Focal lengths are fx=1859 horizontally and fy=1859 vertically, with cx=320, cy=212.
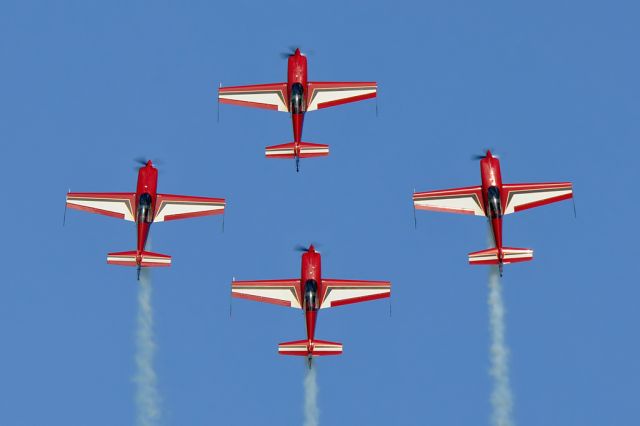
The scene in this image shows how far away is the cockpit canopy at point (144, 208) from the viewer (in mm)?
86812

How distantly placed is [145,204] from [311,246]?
26.4ft

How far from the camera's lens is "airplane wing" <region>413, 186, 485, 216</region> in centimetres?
8712

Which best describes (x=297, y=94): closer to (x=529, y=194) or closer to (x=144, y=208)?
(x=144, y=208)

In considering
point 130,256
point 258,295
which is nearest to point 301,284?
point 258,295

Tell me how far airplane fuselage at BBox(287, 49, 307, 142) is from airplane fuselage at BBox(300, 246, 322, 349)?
29.6ft

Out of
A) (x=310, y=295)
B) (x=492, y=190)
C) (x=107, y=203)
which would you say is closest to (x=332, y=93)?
(x=492, y=190)

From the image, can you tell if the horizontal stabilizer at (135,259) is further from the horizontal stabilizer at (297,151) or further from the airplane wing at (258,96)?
the airplane wing at (258,96)

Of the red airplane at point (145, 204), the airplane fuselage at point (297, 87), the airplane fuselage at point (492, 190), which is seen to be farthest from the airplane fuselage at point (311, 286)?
the airplane fuselage at point (297, 87)

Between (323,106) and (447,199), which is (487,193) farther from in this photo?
(323,106)

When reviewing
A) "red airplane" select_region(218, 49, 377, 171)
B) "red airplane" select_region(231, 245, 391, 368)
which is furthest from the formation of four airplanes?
"red airplane" select_region(218, 49, 377, 171)

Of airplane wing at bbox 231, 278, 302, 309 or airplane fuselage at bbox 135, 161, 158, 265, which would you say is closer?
airplane wing at bbox 231, 278, 302, 309

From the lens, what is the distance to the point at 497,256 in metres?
82.2

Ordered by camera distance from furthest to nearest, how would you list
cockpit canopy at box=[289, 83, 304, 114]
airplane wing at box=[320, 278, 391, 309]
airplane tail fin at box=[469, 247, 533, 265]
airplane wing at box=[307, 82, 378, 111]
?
airplane wing at box=[307, 82, 378, 111] < cockpit canopy at box=[289, 83, 304, 114] < airplane wing at box=[320, 278, 391, 309] < airplane tail fin at box=[469, 247, 533, 265]

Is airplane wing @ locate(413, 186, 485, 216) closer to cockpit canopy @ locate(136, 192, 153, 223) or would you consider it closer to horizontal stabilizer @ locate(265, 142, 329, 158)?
horizontal stabilizer @ locate(265, 142, 329, 158)
